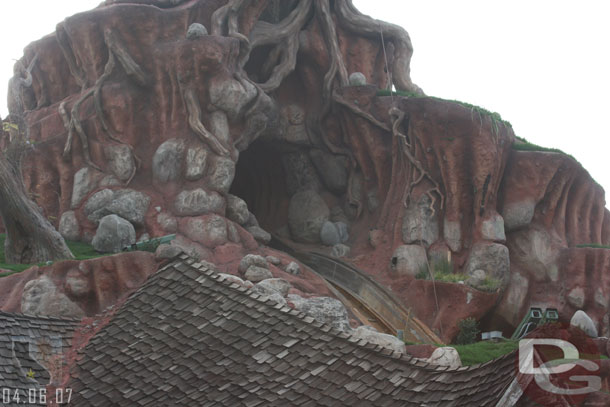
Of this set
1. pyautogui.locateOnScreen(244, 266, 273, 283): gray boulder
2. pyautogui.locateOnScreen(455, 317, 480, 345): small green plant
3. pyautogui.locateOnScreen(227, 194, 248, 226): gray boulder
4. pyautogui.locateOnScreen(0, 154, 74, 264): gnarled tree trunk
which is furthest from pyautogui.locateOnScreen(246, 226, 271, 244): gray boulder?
pyautogui.locateOnScreen(455, 317, 480, 345): small green plant

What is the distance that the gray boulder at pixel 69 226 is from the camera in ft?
52.0

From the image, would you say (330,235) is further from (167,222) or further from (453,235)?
(167,222)

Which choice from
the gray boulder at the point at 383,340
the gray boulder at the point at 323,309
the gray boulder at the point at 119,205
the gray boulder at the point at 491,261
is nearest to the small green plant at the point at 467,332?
the gray boulder at the point at 491,261

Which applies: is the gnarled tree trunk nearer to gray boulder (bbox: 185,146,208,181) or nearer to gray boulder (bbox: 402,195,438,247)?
gray boulder (bbox: 185,146,208,181)

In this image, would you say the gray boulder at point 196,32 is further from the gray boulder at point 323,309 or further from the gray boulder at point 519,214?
the gray boulder at point 519,214

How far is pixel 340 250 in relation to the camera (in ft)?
62.6

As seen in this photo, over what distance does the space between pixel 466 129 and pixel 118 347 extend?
12.1m

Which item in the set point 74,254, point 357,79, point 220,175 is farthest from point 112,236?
point 357,79

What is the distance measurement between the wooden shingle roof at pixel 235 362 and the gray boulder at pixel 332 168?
40.4ft

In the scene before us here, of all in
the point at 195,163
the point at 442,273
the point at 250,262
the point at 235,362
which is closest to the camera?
the point at 235,362

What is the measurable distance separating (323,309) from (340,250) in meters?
7.80

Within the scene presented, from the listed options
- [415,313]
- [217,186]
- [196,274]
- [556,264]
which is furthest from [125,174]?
[556,264]

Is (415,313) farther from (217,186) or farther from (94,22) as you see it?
(94,22)

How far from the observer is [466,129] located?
17.9 m
